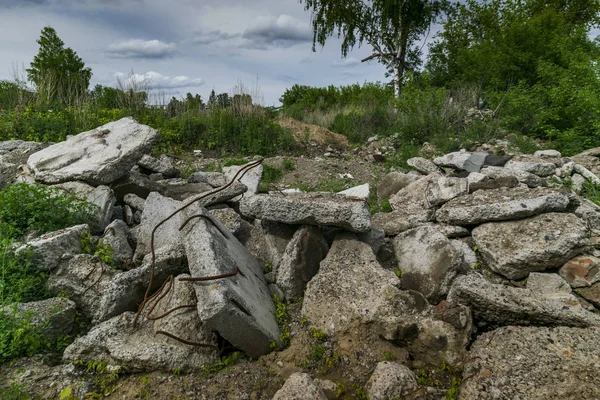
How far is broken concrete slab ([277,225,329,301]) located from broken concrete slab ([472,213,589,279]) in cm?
176

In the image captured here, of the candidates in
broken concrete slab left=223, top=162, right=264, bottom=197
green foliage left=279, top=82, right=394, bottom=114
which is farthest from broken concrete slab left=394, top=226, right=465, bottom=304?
green foliage left=279, top=82, right=394, bottom=114

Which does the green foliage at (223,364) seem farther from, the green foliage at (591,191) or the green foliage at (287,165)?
the green foliage at (287,165)

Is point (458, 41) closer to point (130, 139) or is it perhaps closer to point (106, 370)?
point (130, 139)

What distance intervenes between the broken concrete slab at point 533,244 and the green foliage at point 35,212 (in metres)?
4.32

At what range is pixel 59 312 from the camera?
10.0 feet

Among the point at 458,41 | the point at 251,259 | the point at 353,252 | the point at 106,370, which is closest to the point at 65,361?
the point at 106,370

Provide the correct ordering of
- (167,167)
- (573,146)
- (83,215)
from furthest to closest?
(573,146) → (167,167) → (83,215)

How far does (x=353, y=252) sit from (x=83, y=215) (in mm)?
3007

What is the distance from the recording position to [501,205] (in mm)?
4121

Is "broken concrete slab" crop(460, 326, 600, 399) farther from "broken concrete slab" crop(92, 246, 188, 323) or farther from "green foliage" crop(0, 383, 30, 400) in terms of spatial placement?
"green foliage" crop(0, 383, 30, 400)

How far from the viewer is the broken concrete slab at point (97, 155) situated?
501 centimetres

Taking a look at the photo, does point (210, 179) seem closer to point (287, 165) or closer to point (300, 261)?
point (287, 165)

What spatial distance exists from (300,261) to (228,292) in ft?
3.25

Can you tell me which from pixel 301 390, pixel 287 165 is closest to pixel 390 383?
pixel 301 390
